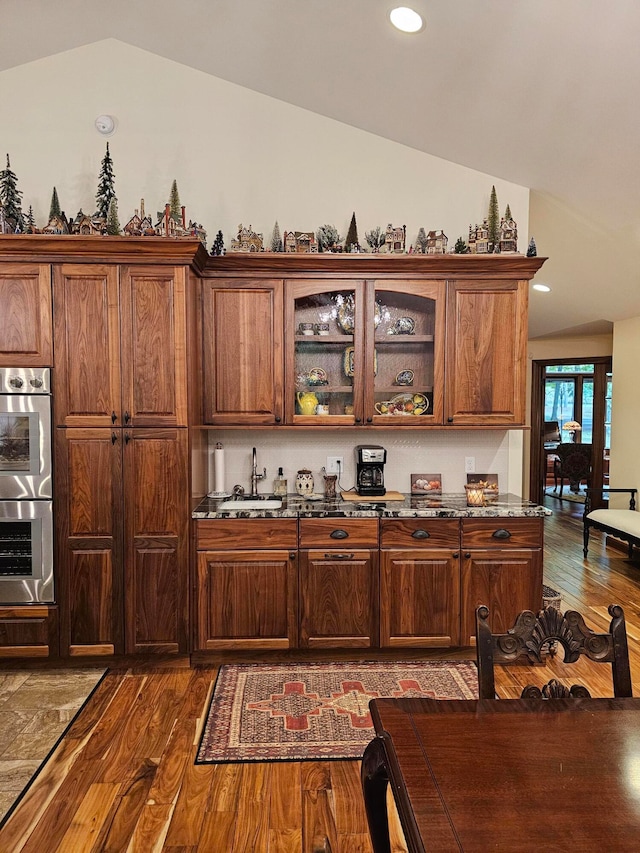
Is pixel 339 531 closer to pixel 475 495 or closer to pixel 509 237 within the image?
pixel 475 495

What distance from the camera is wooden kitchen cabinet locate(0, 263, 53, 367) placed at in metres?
3.21

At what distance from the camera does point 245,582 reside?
3287 millimetres

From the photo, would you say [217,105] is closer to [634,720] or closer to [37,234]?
[37,234]

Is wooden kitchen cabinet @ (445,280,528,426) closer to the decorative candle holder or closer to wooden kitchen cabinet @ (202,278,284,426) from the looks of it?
the decorative candle holder

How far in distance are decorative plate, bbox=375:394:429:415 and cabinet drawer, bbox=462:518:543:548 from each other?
0.73 m

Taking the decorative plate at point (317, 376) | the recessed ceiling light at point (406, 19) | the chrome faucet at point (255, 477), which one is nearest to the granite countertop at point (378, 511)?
the chrome faucet at point (255, 477)

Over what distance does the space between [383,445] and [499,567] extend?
3.50ft

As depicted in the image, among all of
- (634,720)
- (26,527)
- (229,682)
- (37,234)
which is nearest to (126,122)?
(37,234)

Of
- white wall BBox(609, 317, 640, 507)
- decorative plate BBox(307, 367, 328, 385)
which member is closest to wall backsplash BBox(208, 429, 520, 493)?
decorative plate BBox(307, 367, 328, 385)

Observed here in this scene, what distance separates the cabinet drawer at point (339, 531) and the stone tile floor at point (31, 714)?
4.63ft

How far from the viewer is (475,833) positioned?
3.09 feet

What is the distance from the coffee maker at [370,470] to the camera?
3.69m

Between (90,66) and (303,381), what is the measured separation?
7.92ft

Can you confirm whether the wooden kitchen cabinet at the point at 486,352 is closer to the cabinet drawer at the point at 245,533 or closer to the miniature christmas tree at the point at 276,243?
the miniature christmas tree at the point at 276,243
